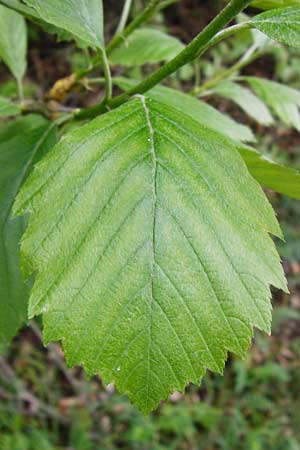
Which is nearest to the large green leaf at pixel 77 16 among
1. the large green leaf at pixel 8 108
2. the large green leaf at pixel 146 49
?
the large green leaf at pixel 8 108

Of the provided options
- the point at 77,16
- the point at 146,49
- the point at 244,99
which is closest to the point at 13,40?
the point at 146,49

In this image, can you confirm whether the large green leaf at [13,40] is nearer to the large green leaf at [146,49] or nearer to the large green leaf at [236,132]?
the large green leaf at [146,49]

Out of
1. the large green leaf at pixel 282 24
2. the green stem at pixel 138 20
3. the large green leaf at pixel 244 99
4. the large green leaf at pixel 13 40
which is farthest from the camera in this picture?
the large green leaf at pixel 244 99

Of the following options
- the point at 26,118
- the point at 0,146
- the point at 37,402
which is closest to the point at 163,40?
the point at 26,118

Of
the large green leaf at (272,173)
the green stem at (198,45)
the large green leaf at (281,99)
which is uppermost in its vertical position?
the green stem at (198,45)

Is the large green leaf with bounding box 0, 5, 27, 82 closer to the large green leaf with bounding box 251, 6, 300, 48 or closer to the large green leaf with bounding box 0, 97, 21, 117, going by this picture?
the large green leaf with bounding box 0, 97, 21, 117

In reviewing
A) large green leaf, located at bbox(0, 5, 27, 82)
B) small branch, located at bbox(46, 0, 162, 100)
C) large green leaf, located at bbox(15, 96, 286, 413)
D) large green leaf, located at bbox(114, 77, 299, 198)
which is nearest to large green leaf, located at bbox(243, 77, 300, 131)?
large green leaf, located at bbox(114, 77, 299, 198)
